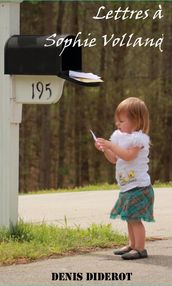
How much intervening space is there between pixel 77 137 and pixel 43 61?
25005 mm

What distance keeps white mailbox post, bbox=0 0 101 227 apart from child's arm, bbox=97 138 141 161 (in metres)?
0.79

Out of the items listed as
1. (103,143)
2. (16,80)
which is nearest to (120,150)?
(103,143)

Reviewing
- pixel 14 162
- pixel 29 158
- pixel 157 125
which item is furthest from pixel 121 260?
pixel 29 158

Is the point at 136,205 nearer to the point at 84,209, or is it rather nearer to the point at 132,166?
the point at 132,166

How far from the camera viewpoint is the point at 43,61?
750 cm

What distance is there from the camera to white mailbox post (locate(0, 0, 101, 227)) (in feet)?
24.7

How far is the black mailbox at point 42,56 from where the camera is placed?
7.45m

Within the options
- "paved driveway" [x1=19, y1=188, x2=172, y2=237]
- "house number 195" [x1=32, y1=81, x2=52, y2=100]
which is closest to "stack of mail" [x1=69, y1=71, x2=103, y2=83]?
"house number 195" [x1=32, y1=81, x2=52, y2=100]

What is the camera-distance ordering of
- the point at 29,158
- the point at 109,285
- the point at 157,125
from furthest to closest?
the point at 29,158 → the point at 157,125 → the point at 109,285

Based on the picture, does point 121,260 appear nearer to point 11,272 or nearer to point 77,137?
point 11,272

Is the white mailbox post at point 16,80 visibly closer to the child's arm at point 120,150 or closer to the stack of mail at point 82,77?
the stack of mail at point 82,77

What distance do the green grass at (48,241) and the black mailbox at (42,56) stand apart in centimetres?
137

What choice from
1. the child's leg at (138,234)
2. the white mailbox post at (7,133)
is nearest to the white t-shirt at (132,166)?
the child's leg at (138,234)

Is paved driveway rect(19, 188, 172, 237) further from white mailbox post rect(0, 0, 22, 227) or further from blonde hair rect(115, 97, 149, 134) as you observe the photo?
blonde hair rect(115, 97, 149, 134)
